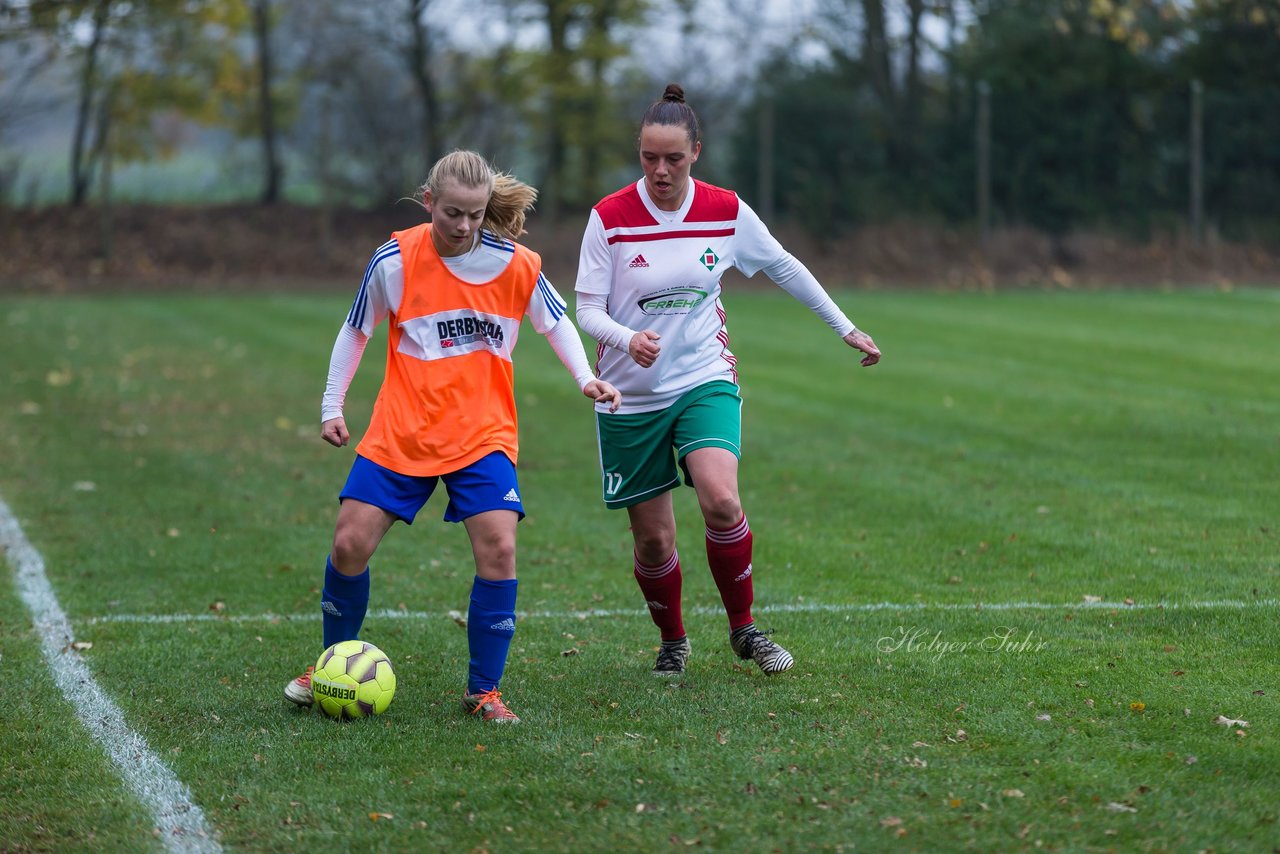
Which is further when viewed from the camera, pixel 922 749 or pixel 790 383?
pixel 790 383

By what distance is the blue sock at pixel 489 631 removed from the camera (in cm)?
503

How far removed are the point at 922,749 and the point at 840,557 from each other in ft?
10.1

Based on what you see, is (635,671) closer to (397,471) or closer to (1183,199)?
(397,471)

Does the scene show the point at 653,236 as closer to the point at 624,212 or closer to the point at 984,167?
the point at 624,212

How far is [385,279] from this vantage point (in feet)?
16.5

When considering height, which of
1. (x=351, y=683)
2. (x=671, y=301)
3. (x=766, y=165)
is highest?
(x=766, y=165)

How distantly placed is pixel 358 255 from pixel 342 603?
26.4m

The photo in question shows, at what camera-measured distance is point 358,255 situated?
3086cm

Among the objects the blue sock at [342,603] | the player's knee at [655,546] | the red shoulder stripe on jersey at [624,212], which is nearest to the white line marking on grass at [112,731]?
the blue sock at [342,603]

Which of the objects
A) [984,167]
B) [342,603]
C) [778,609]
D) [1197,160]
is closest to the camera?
[342,603]

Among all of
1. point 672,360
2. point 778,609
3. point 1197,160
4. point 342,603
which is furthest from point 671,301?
point 1197,160

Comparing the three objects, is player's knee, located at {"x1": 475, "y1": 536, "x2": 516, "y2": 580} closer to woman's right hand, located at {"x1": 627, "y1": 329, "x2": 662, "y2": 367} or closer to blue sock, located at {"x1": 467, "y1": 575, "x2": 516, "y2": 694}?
blue sock, located at {"x1": 467, "y1": 575, "x2": 516, "y2": 694}

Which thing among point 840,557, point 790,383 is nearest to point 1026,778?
point 840,557

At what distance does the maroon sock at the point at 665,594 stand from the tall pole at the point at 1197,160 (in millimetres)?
25499
